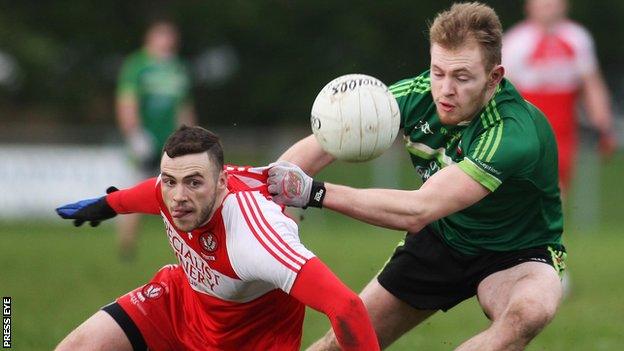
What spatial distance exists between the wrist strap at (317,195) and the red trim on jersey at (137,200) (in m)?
1.05

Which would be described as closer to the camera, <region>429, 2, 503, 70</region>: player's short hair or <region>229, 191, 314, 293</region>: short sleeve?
<region>229, 191, 314, 293</region>: short sleeve

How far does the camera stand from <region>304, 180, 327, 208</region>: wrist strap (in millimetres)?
5582

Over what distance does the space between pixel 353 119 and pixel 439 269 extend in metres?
1.18

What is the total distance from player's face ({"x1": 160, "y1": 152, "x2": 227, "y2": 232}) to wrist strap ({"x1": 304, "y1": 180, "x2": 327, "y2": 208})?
489 mm

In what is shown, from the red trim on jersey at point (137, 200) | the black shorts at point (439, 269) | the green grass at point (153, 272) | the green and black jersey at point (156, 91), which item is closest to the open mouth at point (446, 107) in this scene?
the black shorts at point (439, 269)

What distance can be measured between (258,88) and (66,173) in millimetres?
9666

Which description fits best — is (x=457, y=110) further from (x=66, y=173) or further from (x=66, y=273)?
(x=66, y=173)

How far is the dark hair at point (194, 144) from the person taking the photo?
227 inches

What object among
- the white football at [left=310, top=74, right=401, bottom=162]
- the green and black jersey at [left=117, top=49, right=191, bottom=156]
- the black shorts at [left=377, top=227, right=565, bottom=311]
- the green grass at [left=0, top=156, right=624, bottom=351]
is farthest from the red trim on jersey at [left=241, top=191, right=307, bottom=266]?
the green and black jersey at [left=117, top=49, right=191, bottom=156]

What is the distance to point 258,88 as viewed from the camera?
2681 centimetres

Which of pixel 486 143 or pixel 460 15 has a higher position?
pixel 460 15

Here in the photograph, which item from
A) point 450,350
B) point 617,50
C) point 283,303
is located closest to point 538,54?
point 450,350

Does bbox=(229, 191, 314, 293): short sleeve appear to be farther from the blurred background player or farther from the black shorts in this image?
the blurred background player

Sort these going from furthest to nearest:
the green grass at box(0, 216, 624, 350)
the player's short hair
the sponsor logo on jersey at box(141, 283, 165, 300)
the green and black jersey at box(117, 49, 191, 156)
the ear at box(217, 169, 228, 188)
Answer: the green and black jersey at box(117, 49, 191, 156), the green grass at box(0, 216, 624, 350), the sponsor logo on jersey at box(141, 283, 165, 300), the player's short hair, the ear at box(217, 169, 228, 188)
